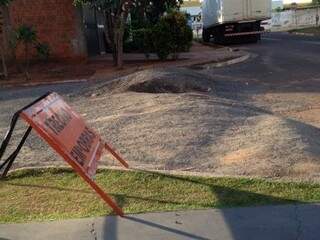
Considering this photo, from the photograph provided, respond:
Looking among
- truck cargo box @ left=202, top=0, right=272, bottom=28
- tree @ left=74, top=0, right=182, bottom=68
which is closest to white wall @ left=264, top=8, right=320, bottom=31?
truck cargo box @ left=202, top=0, right=272, bottom=28

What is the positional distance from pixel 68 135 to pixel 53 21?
13.8 m

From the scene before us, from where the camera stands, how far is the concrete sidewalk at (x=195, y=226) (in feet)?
16.3

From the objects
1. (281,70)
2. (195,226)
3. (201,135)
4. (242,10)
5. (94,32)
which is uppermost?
(242,10)

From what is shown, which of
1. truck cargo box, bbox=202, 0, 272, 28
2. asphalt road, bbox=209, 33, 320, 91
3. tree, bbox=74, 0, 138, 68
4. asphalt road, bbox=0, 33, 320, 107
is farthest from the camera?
truck cargo box, bbox=202, 0, 272, 28

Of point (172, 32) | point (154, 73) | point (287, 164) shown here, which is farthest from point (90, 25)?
point (287, 164)

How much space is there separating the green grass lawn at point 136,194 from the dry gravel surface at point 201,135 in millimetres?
A: 366

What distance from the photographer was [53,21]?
19141mm

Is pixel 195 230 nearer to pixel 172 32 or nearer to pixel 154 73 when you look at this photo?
pixel 154 73

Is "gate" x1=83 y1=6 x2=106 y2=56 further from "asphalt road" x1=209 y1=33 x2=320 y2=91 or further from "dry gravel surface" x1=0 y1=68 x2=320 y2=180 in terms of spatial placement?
"dry gravel surface" x1=0 y1=68 x2=320 y2=180

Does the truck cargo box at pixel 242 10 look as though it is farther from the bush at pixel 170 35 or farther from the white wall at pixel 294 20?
the white wall at pixel 294 20

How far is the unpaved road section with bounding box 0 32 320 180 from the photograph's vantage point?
6.95 m

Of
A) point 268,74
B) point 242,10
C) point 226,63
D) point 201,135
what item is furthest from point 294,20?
point 201,135

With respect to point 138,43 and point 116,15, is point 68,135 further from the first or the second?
point 138,43

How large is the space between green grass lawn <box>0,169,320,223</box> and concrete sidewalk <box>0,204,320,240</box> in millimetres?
182
